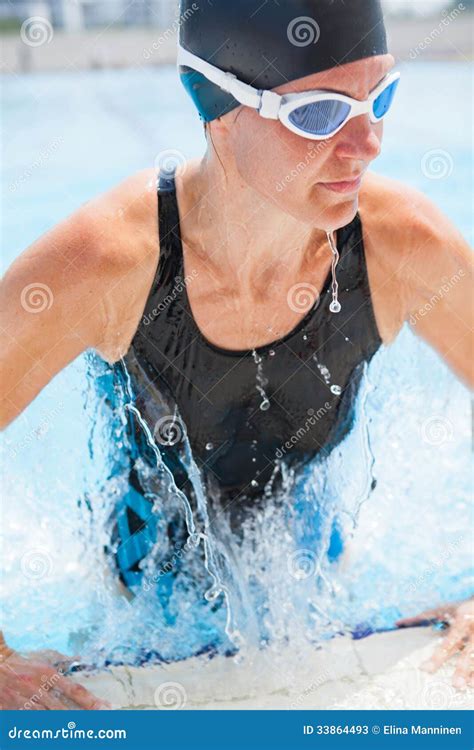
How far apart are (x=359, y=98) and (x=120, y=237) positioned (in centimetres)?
49

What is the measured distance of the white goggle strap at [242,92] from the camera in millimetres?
1505

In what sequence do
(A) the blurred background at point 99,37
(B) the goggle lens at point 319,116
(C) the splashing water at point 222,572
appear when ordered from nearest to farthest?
(B) the goggle lens at point 319,116 → (C) the splashing water at point 222,572 → (A) the blurred background at point 99,37

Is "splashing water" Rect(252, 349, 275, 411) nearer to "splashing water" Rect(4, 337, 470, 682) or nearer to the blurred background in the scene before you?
"splashing water" Rect(4, 337, 470, 682)

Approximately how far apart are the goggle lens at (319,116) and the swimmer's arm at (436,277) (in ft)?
1.39

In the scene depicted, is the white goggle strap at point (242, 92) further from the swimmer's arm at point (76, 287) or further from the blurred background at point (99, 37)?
the blurred background at point (99, 37)

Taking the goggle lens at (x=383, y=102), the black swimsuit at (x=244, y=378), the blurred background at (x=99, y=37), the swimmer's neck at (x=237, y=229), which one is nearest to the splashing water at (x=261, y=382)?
the black swimsuit at (x=244, y=378)

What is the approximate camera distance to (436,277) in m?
1.90

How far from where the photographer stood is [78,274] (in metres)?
1.67

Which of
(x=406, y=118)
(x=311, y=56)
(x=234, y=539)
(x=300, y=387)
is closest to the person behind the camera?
(x=311, y=56)

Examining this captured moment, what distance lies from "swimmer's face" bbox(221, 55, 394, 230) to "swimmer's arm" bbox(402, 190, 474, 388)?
13.1 inches

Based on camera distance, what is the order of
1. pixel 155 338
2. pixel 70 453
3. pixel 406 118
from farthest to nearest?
pixel 406 118
pixel 70 453
pixel 155 338

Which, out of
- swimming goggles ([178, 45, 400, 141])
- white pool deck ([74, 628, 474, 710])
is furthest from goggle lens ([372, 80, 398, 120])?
white pool deck ([74, 628, 474, 710])
